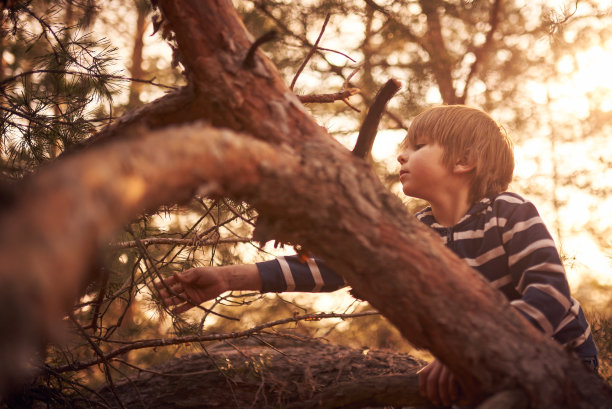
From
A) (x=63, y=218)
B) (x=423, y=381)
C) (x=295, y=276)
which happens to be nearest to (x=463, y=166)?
(x=295, y=276)

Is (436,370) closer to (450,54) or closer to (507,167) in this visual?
(507,167)

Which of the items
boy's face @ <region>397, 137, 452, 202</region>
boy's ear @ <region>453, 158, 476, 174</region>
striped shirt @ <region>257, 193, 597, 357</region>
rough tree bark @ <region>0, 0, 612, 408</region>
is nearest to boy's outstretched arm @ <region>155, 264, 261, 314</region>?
striped shirt @ <region>257, 193, 597, 357</region>

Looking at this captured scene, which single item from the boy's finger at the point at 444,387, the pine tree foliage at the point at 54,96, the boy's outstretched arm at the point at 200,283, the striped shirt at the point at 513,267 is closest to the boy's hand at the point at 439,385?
the boy's finger at the point at 444,387

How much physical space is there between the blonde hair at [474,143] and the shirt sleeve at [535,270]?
32cm

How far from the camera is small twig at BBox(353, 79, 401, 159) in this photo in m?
1.11

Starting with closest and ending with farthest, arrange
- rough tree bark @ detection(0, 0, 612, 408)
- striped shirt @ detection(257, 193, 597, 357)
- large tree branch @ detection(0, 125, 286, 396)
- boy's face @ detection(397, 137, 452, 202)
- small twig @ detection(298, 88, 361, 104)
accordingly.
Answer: large tree branch @ detection(0, 125, 286, 396)
rough tree bark @ detection(0, 0, 612, 408)
striped shirt @ detection(257, 193, 597, 357)
small twig @ detection(298, 88, 361, 104)
boy's face @ detection(397, 137, 452, 202)

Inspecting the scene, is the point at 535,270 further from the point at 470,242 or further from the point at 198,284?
the point at 198,284

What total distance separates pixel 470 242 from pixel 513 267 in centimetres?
25

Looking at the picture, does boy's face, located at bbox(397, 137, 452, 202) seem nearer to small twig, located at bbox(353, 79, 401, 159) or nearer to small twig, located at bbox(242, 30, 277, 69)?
small twig, located at bbox(353, 79, 401, 159)

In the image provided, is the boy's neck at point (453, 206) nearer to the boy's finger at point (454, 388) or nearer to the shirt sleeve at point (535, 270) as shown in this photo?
the shirt sleeve at point (535, 270)

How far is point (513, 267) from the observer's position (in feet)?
4.25

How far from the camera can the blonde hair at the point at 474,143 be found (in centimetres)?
170

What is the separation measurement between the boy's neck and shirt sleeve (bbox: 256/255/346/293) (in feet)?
1.66

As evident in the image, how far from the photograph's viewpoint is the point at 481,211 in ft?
5.08
